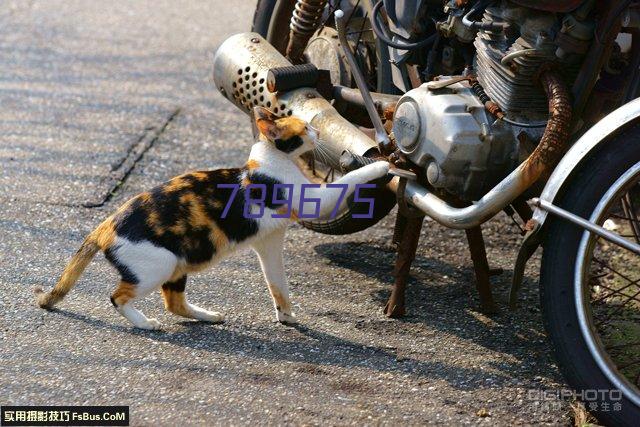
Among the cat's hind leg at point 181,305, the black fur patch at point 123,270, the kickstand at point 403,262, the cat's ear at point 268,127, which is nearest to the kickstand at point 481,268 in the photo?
the kickstand at point 403,262

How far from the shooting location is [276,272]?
368 centimetres

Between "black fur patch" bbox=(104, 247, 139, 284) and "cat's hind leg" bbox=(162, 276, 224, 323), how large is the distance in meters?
0.19

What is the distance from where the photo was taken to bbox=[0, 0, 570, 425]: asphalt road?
3.12 meters

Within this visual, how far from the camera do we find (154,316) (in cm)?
371

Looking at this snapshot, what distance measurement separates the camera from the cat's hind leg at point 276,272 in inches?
144

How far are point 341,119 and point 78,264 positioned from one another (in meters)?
1.15

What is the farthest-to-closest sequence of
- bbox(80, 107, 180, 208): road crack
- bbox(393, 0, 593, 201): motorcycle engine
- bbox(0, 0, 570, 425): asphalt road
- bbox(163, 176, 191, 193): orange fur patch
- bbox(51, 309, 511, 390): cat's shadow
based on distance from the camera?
bbox(80, 107, 180, 208): road crack, bbox(163, 176, 191, 193): orange fur patch, bbox(51, 309, 511, 390): cat's shadow, bbox(393, 0, 593, 201): motorcycle engine, bbox(0, 0, 570, 425): asphalt road

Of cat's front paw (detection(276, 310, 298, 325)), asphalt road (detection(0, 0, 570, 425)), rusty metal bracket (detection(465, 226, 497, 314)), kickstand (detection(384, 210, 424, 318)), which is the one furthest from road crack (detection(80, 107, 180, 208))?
rusty metal bracket (detection(465, 226, 497, 314))

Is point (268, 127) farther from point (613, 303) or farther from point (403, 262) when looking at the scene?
point (613, 303)

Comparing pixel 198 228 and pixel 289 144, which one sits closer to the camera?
pixel 198 228

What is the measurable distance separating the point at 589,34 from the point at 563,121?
0.29m

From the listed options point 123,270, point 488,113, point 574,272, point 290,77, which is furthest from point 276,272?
point 574,272

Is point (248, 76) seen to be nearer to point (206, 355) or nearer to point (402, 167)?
point (402, 167)

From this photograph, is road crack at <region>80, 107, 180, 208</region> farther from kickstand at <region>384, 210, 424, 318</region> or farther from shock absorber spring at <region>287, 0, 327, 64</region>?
kickstand at <region>384, 210, 424, 318</region>
